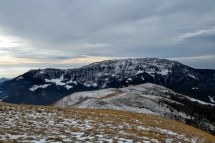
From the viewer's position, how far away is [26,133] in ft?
49.4

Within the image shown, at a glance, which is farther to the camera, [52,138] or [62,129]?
[62,129]

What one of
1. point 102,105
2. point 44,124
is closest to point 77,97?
point 102,105

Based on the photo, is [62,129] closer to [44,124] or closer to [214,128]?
[44,124]

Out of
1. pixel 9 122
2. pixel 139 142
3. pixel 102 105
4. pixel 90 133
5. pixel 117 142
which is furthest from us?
pixel 102 105

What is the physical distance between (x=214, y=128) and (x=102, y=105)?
103523 mm

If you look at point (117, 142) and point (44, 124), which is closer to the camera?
point (117, 142)

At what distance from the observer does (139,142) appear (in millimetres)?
15578

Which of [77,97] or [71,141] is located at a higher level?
[71,141]

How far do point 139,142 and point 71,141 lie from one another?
5.41m

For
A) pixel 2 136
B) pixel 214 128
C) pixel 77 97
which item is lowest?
pixel 214 128

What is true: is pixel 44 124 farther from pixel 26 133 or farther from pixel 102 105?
pixel 102 105

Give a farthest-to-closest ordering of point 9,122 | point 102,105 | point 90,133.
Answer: point 102,105 → point 9,122 → point 90,133

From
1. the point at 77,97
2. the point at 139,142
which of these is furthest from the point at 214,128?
the point at 139,142

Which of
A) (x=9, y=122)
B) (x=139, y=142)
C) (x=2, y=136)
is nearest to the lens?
(x=2, y=136)
